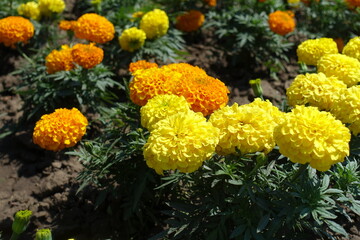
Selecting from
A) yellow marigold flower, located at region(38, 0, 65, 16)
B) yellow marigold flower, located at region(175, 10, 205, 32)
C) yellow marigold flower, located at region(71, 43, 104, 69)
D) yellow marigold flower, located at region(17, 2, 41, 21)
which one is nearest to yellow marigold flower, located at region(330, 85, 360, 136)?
yellow marigold flower, located at region(71, 43, 104, 69)

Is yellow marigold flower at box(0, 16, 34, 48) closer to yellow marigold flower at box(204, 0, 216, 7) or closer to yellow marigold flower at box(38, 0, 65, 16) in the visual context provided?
yellow marigold flower at box(38, 0, 65, 16)

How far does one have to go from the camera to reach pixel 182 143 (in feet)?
6.91

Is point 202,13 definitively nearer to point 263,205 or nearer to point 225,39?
point 225,39

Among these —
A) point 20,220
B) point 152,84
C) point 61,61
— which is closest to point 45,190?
point 61,61

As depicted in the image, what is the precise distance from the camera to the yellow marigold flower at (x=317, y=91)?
2.61 m

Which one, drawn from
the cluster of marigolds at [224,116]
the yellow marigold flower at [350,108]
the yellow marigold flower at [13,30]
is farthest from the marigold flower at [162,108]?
the yellow marigold flower at [13,30]

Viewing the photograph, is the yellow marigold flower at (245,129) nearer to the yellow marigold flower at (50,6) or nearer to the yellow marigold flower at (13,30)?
the yellow marigold flower at (13,30)

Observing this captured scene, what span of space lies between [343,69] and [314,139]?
1.14 m

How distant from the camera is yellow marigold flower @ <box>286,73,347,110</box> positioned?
261 centimetres

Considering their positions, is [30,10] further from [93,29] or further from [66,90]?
[66,90]

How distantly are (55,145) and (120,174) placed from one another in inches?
22.1

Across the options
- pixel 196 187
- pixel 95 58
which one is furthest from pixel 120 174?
pixel 95 58

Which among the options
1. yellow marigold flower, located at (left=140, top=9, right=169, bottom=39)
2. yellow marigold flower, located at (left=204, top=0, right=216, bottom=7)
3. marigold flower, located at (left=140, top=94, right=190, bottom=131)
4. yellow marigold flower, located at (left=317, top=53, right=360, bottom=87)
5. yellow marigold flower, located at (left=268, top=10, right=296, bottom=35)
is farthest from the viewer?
yellow marigold flower, located at (left=204, top=0, right=216, bottom=7)

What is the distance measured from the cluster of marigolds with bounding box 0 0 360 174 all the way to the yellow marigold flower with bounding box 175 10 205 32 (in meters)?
2.04
